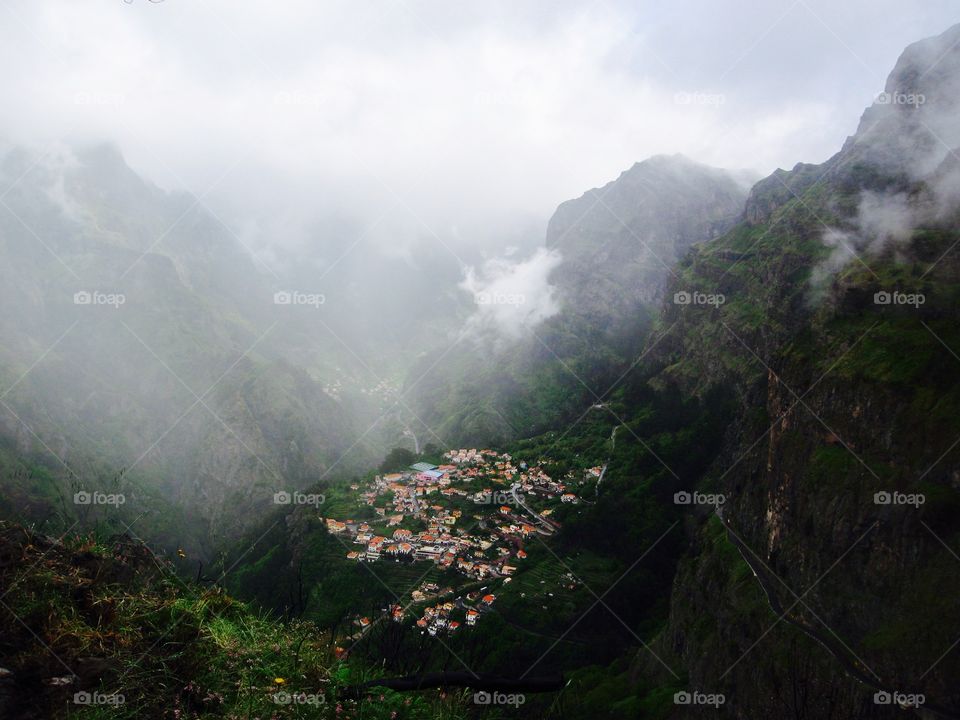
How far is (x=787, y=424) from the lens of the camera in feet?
194

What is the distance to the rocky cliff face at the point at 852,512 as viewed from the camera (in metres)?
34.2

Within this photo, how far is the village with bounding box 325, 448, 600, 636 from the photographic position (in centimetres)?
9094

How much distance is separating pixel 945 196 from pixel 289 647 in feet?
337

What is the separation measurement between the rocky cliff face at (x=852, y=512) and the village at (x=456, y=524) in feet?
117

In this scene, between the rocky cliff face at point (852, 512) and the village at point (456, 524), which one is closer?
the rocky cliff face at point (852, 512)

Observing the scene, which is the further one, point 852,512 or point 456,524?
point 456,524

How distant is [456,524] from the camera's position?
400ft

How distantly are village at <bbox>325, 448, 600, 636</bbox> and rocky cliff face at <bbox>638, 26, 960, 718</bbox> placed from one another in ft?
117

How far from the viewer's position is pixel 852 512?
4325cm

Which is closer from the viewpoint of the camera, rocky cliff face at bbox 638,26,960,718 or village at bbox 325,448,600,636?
rocky cliff face at bbox 638,26,960,718

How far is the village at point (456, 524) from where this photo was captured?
298ft

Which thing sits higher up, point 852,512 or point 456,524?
point 852,512

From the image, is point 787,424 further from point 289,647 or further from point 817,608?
point 289,647

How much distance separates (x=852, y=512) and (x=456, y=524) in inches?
3559
